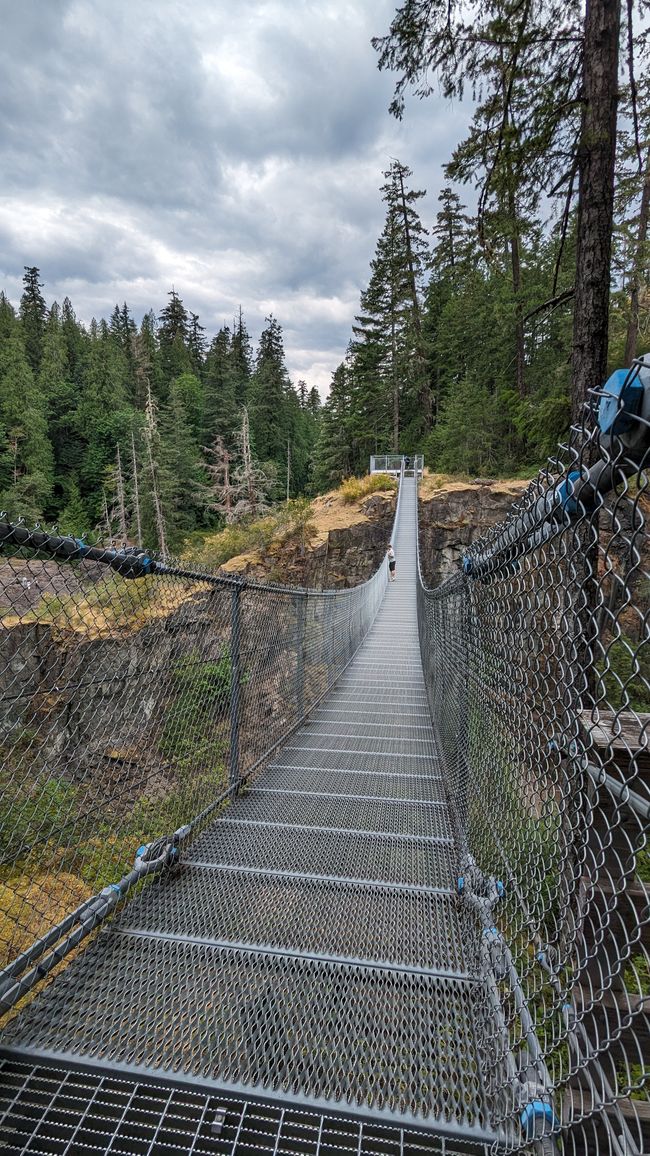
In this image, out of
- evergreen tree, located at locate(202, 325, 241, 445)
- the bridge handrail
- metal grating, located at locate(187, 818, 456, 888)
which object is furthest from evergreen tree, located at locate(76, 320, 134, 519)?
metal grating, located at locate(187, 818, 456, 888)

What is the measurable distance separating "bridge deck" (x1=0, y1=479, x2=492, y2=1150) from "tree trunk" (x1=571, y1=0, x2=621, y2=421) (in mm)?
3688

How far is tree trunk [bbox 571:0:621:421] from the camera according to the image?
12.7 feet

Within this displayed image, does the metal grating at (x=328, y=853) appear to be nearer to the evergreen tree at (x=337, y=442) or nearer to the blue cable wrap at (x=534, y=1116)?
the blue cable wrap at (x=534, y=1116)

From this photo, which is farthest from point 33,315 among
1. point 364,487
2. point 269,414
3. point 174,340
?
point 364,487

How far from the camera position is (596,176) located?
13.1ft

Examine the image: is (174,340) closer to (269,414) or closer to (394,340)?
(269,414)

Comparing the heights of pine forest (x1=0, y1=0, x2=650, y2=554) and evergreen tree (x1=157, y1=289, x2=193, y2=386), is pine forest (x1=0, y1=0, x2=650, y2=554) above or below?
below

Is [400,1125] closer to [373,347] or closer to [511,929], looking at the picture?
[511,929]

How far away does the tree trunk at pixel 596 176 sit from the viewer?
387 cm

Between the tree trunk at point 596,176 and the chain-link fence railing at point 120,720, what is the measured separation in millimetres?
3283

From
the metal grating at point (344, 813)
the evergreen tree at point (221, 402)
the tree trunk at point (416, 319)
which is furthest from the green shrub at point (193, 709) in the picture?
the evergreen tree at point (221, 402)

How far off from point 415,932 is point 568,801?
43.1 inches

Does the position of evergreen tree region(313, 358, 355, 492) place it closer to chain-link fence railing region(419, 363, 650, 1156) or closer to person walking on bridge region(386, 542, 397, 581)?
person walking on bridge region(386, 542, 397, 581)

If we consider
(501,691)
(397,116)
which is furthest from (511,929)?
(397,116)
